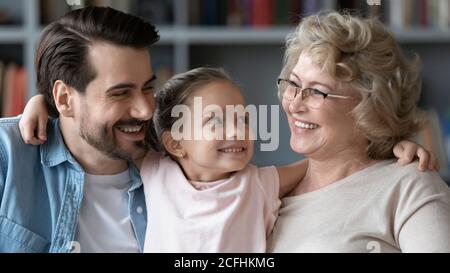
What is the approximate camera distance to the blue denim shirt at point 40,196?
0.97 m

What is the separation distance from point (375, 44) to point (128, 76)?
35 cm

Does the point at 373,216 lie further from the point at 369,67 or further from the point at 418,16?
the point at 418,16

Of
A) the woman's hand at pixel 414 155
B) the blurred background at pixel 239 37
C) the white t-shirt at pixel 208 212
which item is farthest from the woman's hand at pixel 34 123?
the blurred background at pixel 239 37

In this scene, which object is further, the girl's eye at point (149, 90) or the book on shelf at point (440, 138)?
the book on shelf at point (440, 138)

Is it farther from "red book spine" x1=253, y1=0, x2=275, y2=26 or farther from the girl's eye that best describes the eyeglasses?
"red book spine" x1=253, y1=0, x2=275, y2=26

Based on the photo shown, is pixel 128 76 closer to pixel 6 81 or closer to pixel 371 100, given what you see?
pixel 371 100

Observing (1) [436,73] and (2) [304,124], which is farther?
(1) [436,73]

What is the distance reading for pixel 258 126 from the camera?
1055 millimetres

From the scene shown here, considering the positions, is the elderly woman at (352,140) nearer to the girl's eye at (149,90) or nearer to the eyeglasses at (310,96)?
the eyeglasses at (310,96)

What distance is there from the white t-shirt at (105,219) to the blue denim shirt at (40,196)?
0.04ft

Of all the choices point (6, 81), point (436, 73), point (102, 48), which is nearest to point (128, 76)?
point (102, 48)

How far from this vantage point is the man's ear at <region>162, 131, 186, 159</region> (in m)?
1.02

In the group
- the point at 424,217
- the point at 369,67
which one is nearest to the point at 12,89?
the point at 369,67

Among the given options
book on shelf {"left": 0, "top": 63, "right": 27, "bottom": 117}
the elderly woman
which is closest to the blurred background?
book on shelf {"left": 0, "top": 63, "right": 27, "bottom": 117}
